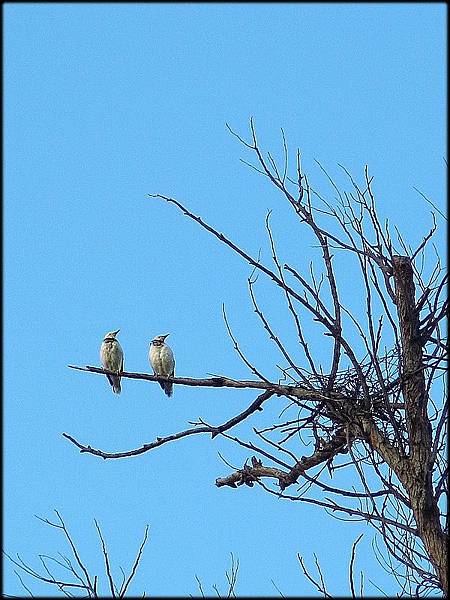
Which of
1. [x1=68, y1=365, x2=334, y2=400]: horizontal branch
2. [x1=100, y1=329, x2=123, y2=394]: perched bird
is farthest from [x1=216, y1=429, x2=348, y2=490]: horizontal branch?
[x1=100, y1=329, x2=123, y2=394]: perched bird

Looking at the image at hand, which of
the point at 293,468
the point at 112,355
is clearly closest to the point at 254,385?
the point at 293,468

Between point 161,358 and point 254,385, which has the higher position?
point 161,358

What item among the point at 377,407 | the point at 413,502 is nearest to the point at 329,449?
the point at 377,407

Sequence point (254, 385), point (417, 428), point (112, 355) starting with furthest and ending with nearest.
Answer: point (112, 355), point (254, 385), point (417, 428)

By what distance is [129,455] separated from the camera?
16.0 feet

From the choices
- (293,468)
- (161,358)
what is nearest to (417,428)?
(293,468)

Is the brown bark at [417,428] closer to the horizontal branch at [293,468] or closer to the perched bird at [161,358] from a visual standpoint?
the horizontal branch at [293,468]

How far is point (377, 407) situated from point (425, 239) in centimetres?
87


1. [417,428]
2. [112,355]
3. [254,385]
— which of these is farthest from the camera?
[112,355]

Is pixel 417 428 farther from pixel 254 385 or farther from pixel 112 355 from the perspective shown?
pixel 112 355

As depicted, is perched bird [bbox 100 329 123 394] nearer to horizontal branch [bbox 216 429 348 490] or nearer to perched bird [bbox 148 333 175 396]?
perched bird [bbox 148 333 175 396]

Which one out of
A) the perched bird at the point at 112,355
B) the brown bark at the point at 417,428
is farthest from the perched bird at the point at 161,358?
the brown bark at the point at 417,428

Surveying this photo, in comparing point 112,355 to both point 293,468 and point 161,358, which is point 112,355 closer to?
point 161,358

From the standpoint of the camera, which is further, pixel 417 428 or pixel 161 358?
pixel 161 358
